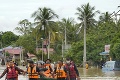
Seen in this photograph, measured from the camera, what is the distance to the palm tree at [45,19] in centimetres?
7169

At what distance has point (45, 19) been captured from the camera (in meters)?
72.9

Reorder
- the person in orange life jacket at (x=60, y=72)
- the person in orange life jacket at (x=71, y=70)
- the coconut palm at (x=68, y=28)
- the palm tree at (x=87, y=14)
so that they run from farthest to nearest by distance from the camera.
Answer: the coconut palm at (x=68, y=28) → the palm tree at (x=87, y=14) → the person in orange life jacket at (x=71, y=70) → the person in orange life jacket at (x=60, y=72)

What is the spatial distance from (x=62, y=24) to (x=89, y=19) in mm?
16980

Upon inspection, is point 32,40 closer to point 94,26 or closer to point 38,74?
point 94,26

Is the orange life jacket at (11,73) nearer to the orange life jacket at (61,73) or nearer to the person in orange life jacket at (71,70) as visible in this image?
the orange life jacket at (61,73)

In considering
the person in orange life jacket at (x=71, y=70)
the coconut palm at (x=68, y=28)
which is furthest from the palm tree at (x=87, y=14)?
the person in orange life jacket at (x=71, y=70)

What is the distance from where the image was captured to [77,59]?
205 feet

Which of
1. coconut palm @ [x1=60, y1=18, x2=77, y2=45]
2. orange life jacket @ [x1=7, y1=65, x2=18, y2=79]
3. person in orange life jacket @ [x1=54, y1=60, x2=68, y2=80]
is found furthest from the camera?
coconut palm @ [x1=60, y1=18, x2=77, y2=45]

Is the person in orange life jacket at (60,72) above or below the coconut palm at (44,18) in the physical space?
below

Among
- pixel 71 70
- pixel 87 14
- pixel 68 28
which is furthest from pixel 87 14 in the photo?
pixel 71 70

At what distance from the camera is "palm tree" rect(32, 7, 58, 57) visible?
7169cm

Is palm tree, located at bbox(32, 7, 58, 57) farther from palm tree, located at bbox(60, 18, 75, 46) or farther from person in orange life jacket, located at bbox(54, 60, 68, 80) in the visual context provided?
person in orange life jacket, located at bbox(54, 60, 68, 80)

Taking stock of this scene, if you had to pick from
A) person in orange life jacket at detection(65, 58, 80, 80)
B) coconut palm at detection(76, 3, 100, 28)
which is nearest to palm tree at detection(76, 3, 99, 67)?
coconut palm at detection(76, 3, 100, 28)

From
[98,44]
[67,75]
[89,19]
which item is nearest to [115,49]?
[98,44]
